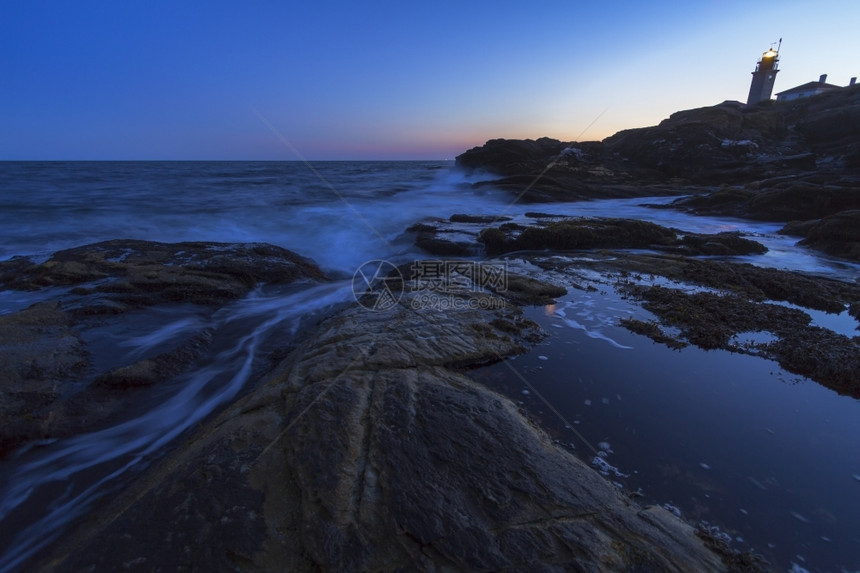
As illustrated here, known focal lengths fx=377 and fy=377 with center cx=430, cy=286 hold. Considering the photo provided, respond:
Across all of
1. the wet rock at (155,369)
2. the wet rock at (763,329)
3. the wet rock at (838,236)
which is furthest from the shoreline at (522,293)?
the wet rock at (838,236)

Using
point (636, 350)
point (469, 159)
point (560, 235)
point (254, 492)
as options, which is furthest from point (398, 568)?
point (469, 159)

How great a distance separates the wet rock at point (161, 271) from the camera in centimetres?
698

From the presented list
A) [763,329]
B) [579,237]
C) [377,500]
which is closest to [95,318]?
[377,500]

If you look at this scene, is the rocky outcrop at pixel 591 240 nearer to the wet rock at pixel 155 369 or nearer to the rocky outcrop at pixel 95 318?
the rocky outcrop at pixel 95 318

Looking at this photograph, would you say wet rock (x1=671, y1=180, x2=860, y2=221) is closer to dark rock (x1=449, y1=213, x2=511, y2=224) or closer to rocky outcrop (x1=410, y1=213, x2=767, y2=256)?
rocky outcrop (x1=410, y1=213, x2=767, y2=256)

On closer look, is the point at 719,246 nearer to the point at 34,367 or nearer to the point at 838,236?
the point at 838,236

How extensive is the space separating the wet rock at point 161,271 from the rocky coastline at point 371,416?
53mm

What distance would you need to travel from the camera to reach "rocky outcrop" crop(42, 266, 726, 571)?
79.8 inches

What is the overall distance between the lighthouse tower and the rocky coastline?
229ft

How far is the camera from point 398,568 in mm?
1938

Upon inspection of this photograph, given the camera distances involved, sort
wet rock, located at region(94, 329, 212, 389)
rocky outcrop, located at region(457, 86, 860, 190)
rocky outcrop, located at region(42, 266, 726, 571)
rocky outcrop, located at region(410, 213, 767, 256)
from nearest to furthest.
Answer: rocky outcrop, located at region(42, 266, 726, 571), wet rock, located at region(94, 329, 212, 389), rocky outcrop, located at region(410, 213, 767, 256), rocky outcrop, located at region(457, 86, 860, 190)

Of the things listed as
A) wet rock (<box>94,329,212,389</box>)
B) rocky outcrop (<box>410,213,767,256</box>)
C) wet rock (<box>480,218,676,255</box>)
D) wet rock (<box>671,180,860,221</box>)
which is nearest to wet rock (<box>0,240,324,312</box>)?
wet rock (<box>94,329,212,389</box>)

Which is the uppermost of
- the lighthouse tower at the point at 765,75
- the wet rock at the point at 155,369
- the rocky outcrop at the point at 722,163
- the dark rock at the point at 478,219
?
the lighthouse tower at the point at 765,75

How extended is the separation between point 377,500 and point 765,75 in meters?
84.7
